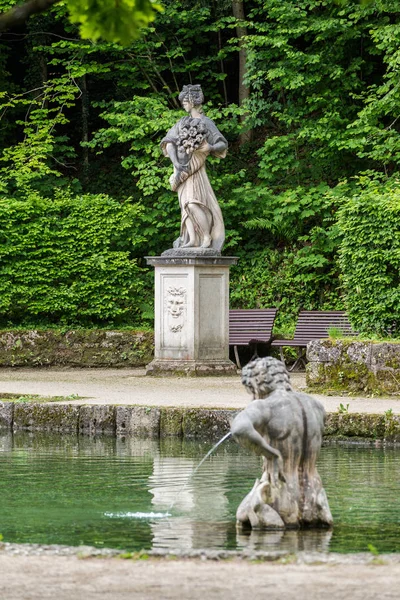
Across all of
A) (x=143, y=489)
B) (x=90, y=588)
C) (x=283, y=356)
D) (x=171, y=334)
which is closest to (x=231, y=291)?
(x=283, y=356)

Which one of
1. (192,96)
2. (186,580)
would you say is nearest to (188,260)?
(192,96)

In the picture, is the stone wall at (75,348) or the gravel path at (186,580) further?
the stone wall at (75,348)

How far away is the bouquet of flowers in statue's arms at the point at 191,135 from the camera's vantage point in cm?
1952

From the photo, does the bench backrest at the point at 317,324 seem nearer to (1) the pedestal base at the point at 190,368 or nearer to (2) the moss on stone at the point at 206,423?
(1) the pedestal base at the point at 190,368

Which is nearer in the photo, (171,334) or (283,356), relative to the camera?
(171,334)

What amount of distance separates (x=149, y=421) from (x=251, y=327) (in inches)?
317

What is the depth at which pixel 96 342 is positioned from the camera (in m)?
22.2

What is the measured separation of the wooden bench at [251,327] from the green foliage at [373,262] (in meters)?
3.62

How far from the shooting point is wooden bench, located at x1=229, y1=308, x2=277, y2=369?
21531 mm

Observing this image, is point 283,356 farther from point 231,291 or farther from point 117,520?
point 117,520

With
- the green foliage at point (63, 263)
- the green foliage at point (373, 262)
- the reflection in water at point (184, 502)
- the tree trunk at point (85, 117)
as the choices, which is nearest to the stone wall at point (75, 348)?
the green foliage at point (63, 263)

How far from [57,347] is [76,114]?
8538 mm

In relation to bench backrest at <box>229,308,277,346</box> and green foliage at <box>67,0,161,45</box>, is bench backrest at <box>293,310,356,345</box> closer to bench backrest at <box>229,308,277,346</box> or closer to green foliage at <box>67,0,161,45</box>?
bench backrest at <box>229,308,277,346</box>

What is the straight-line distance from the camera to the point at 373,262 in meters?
17.8
